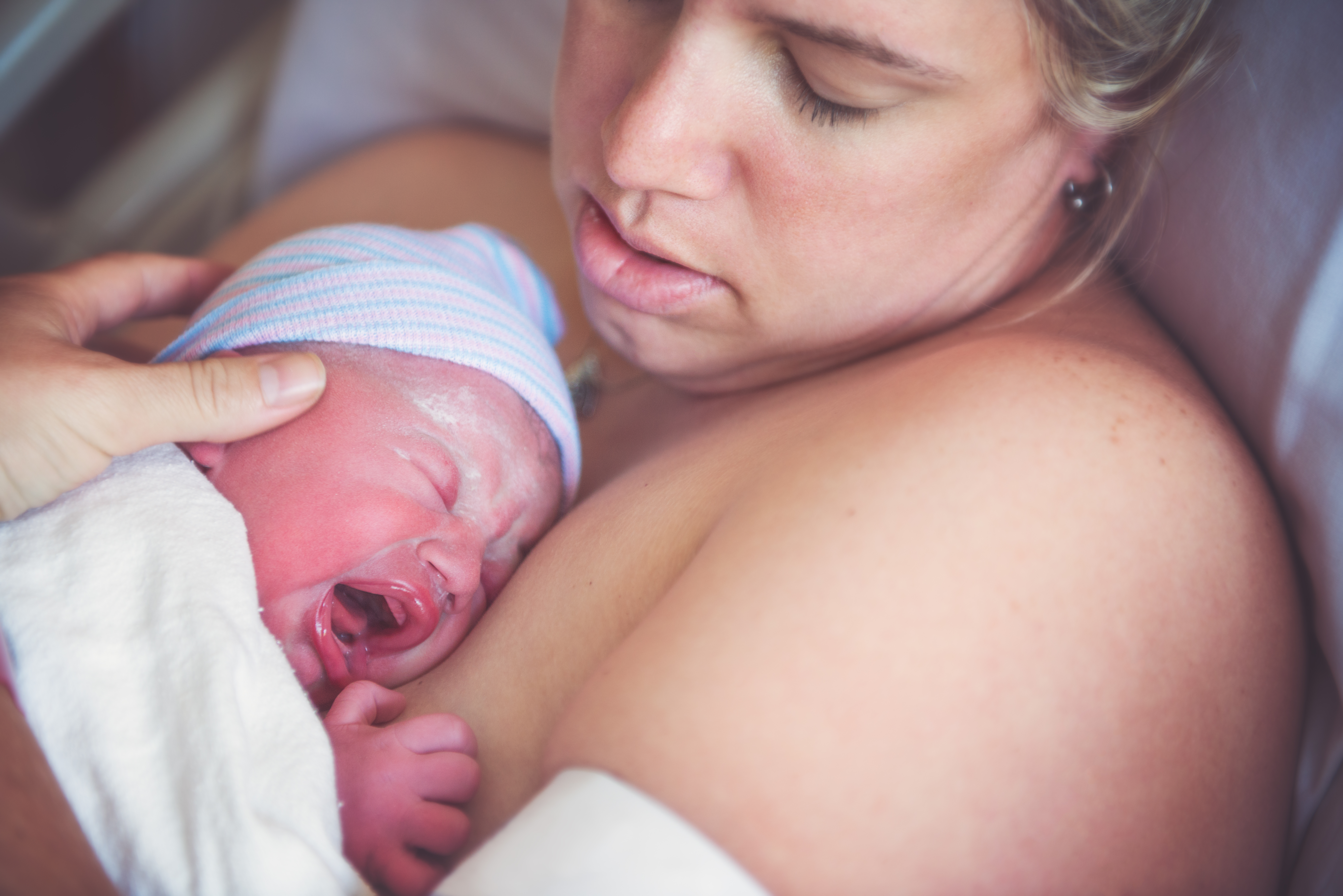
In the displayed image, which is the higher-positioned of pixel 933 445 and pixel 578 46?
pixel 578 46

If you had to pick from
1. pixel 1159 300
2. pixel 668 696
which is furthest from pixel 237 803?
pixel 1159 300

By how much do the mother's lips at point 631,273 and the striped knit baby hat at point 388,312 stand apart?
0.48 ft

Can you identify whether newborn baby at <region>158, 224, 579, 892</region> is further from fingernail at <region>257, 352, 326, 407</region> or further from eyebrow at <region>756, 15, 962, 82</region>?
eyebrow at <region>756, 15, 962, 82</region>

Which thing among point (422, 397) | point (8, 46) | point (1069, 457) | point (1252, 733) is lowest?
point (1252, 733)

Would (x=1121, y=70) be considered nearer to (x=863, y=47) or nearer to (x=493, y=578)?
(x=863, y=47)

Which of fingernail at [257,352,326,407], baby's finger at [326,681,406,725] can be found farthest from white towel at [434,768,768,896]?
fingernail at [257,352,326,407]

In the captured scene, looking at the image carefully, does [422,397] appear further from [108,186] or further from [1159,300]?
[108,186]

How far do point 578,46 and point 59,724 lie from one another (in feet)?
2.77

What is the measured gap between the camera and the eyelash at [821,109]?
2.66ft

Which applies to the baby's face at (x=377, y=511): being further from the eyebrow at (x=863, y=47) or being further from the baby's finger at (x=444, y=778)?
the eyebrow at (x=863, y=47)

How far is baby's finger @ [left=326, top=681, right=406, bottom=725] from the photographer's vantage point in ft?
2.76

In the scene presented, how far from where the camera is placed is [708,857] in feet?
1.85

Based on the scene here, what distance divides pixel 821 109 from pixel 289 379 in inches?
23.4

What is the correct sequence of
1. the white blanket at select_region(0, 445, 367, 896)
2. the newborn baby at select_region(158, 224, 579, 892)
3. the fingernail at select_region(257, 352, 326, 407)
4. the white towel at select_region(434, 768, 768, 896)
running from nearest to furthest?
the white towel at select_region(434, 768, 768, 896), the white blanket at select_region(0, 445, 367, 896), the newborn baby at select_region(158, 224, 579, 892), the fingernail at select_region(257, 352, 326, 407)
